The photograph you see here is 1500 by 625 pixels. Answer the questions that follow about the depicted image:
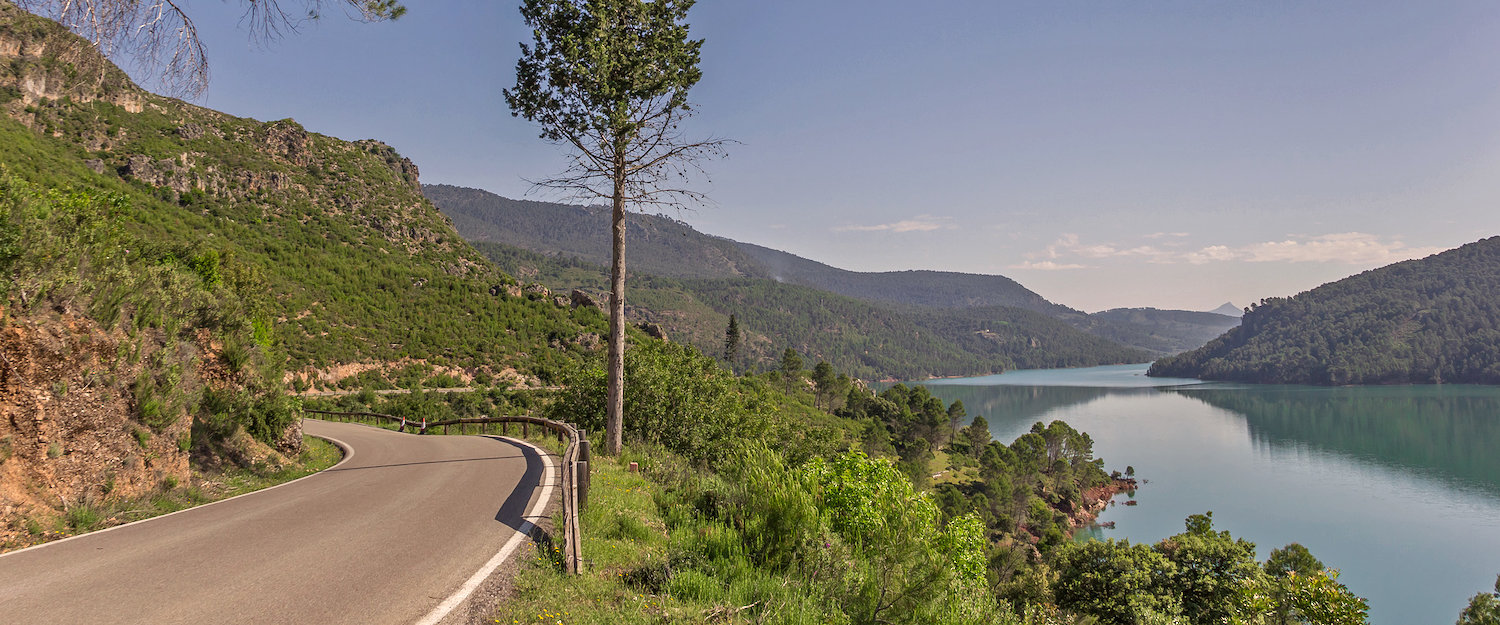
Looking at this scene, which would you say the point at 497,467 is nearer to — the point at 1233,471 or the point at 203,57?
the point at 203,57

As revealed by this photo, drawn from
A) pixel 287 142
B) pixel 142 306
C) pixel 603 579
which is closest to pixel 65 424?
pixel 142 306

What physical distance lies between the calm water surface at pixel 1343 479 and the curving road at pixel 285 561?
64081 mm

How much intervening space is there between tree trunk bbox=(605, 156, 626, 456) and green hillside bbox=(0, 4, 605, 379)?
3566cm

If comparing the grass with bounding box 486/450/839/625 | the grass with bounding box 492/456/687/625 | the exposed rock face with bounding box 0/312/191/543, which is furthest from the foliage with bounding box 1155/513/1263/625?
the exposed rock face with bounding box 0/312/191/543

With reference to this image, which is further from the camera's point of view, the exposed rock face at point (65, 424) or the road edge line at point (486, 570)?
the exposed rock face at point (65, 424)

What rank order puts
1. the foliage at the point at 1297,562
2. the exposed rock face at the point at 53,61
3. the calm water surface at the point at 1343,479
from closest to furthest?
the exposed rock face at the point at 53,61
the foliage at the point at 1297,562
the calm water surface at the point at 1343,479

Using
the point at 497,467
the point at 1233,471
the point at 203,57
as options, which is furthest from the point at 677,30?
the point at 1233,471

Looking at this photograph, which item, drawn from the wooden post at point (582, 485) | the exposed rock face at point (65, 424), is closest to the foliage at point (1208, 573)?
the wooden post at point (582, 485)

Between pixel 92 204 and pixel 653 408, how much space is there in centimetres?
1320

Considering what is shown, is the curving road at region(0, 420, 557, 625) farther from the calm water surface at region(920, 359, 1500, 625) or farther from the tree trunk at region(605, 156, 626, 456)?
the calm water surface at region(920, 359, 1500, 625)

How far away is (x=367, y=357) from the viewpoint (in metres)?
46.0

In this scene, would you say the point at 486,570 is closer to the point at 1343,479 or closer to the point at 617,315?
the point at 617,315

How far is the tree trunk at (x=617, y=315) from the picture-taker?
1257cm

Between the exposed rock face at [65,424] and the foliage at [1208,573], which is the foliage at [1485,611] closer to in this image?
the foliage at [1208,573]
